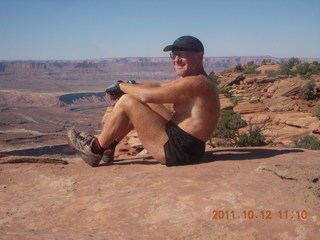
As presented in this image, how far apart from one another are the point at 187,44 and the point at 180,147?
43.8 inches

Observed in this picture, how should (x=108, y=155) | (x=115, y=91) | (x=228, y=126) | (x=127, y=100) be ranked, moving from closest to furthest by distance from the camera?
(x=127, y=100), (x=115, y=91), (x=108, y=155), (x=228, y=126)

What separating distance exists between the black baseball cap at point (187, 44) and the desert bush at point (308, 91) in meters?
12.2

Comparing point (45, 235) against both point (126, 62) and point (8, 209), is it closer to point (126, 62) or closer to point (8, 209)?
point (8, 209)

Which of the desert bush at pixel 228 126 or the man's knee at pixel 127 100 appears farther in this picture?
the desert bush at pixel 228 126

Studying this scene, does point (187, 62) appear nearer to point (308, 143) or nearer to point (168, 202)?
point (168, 202)

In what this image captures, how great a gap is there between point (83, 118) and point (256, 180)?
7436 cm

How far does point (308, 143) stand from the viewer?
25.9ft

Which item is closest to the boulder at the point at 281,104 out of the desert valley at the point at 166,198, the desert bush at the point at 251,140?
the desert bush at the point at 251,140

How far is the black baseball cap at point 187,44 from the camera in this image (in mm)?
3285

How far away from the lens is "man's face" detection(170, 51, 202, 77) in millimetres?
3336

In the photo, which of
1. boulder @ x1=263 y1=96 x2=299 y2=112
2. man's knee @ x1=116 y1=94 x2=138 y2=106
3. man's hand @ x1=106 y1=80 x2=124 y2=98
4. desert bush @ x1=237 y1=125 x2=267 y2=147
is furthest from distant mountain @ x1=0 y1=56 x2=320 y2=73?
man's knee @ x1=116 y1=94 x2=138 y2=106

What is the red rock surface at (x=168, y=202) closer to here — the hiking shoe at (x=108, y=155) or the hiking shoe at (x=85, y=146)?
the hiking shoe at (x=85, y=146)

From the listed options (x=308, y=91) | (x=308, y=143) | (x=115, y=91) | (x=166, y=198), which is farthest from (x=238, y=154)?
(x=308, y=91)

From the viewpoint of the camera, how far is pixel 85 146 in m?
3.91
